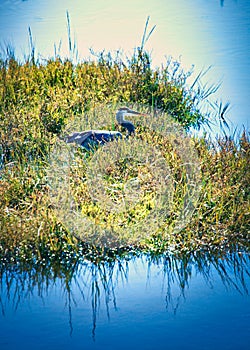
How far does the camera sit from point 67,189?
3.36 metres

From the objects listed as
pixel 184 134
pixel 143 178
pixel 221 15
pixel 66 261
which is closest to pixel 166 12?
pixel 221 15

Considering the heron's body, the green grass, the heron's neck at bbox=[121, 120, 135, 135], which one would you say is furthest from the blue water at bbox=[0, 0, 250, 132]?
the heron's body

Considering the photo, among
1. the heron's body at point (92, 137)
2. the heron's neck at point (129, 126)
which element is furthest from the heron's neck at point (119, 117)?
the heron's body at point (92, 137)

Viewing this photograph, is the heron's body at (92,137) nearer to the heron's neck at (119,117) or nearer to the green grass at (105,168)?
the green grass at (105,168)

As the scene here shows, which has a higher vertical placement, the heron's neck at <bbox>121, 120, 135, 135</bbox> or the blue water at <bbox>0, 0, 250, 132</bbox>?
the blue water at <bbox>0, 0, 250, 132</bbox>

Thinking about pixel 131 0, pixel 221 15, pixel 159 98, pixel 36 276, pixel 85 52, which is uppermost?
pixel 131 0

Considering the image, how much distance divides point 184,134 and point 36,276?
153 centimetres

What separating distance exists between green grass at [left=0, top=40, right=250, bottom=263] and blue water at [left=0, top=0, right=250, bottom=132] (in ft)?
1.61

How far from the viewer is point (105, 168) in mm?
3619

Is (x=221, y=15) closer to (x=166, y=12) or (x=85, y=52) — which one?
(x=166, y=12)

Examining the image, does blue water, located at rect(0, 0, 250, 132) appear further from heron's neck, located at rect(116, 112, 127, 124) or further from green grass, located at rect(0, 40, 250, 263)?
heron's neck, located at rect(116, 112, 127, 124)

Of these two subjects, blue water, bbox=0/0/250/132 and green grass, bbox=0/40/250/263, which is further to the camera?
blue water, bbox=0/0/250/132

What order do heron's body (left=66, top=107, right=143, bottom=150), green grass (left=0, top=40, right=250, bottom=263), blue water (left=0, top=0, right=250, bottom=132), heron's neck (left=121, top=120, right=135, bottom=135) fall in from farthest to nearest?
blue water (left=0, top=0, right=250, bottom=132)
heron's neck (left=121, top=120, right=135, bottom=135)
heron's body (left=66, top=107, right=143, bottom=150)
green grass (left=0, top=40, right=250, bottom=263)

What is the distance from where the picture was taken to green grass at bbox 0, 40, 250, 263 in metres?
3.06
